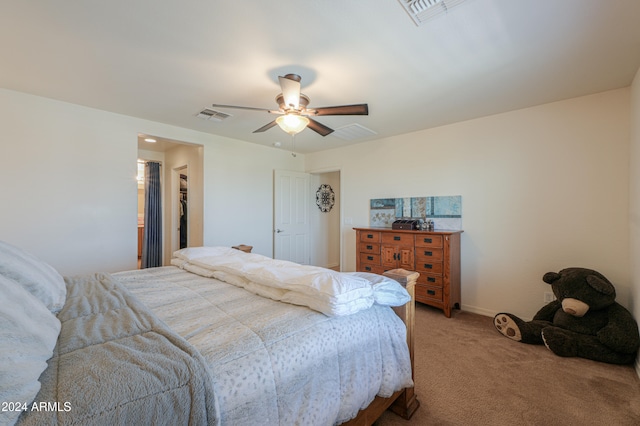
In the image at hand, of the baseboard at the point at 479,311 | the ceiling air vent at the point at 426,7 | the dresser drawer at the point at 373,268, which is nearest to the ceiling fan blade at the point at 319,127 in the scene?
the ceiling air vent at the point at 426,7

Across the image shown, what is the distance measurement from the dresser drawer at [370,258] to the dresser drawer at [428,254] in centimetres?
60

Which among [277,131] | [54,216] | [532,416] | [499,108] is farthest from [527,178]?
[54,216]

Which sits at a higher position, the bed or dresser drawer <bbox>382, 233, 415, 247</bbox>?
Answer: dresser drawer <bbox>382, 233, 415, 247</bbox>

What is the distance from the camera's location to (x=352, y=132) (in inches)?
155

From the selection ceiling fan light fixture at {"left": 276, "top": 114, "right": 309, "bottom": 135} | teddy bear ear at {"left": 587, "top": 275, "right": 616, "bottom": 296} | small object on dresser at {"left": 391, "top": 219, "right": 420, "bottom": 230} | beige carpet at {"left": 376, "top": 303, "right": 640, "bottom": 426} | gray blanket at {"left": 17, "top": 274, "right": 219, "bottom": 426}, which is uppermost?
ceiling fan light fixture at {"left": 276, "top": 114, "right": 309, "bottom": 135}

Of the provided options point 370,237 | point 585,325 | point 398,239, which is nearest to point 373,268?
point 370,237

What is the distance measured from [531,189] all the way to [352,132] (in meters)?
2.34

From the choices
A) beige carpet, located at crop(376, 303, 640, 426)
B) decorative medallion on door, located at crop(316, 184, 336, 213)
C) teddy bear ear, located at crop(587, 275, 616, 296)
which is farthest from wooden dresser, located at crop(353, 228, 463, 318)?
decorative medallion on door, located at crop(316, 184, 336, 213)

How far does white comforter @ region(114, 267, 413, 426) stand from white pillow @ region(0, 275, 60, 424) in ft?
1.28

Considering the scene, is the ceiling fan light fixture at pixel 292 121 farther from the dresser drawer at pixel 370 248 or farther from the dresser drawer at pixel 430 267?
the dresser drawer at pixel 430 267

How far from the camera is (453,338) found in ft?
8.66

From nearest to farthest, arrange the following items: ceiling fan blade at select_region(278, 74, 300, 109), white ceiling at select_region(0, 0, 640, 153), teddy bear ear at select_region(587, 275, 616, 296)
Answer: white ceiling at select_region(0, 0, 640, 153), ceiling fan blade at select_region(278, 74, 300, 109), teddy bear ear at select_region(587, 275, 616, 296)

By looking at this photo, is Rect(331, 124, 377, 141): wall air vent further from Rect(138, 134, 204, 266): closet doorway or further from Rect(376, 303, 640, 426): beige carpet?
Rect(376, 303, 640, 426): beige carpet

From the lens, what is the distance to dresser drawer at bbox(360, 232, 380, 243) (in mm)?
3805
